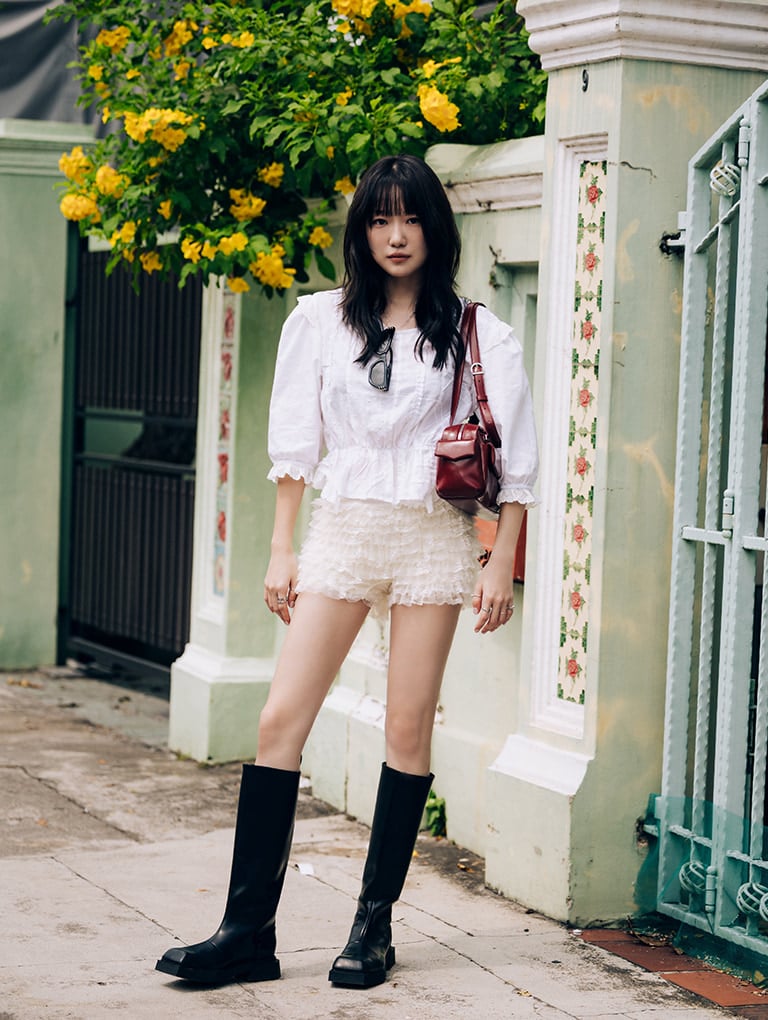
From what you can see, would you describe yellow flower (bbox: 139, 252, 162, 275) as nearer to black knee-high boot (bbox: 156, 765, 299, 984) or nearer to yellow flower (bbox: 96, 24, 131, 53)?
yellow flower (bbox: 96, 24, 131, 53)

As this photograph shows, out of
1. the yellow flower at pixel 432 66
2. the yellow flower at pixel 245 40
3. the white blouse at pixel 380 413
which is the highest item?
the yellow flower at pixel 245 40

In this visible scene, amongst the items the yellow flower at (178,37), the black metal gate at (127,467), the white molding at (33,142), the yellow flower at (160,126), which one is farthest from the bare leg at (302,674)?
the white molding at (33,142)

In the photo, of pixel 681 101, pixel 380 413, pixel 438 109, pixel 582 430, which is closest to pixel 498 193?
pixel 438 109

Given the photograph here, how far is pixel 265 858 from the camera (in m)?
4.01

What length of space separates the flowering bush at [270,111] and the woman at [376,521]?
1.47 m

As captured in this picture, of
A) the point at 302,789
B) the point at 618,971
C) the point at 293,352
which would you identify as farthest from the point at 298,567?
the point at 302,789

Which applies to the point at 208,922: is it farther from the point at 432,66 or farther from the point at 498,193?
the point at 432,66

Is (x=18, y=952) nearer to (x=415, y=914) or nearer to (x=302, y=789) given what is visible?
(x=415, y=914)

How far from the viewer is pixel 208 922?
4590mm

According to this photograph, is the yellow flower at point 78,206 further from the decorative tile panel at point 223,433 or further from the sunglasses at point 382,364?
the sunglasses at point 382,364

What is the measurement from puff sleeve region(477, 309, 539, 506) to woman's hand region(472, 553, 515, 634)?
157 millimetres

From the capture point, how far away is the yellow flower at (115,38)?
6542 mm

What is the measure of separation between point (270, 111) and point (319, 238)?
48cm

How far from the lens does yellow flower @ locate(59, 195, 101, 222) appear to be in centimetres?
632
